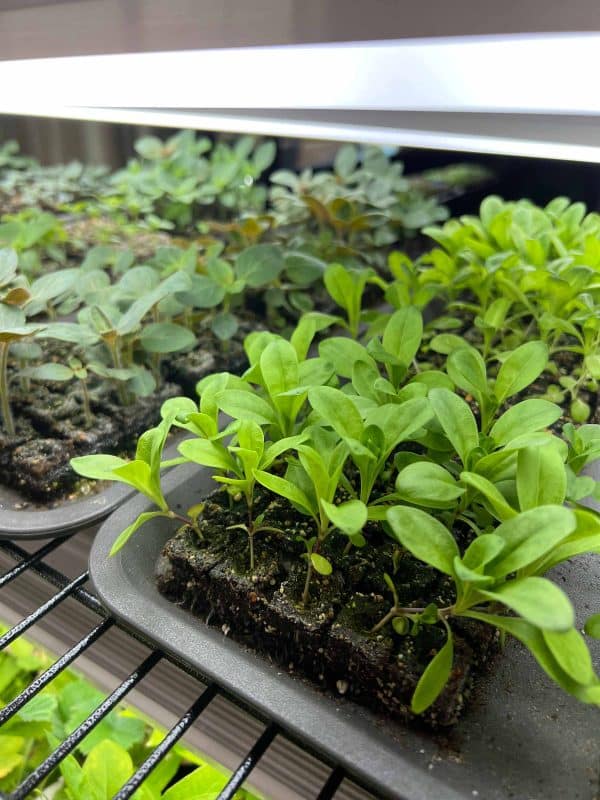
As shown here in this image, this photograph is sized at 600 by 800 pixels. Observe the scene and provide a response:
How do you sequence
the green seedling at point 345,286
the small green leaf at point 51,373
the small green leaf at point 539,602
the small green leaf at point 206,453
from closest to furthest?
the small green leaf at point 539,602 < the small green leaf at point 206,453 < the small green leaf at point 51,373 < the green seedling at point 345,286

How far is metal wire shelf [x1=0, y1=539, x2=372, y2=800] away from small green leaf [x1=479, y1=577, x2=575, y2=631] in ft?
0.70

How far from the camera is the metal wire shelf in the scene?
476 millimetres

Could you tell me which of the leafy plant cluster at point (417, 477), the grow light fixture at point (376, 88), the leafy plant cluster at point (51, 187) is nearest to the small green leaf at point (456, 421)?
the leafy plant cluster at point (417, 477)

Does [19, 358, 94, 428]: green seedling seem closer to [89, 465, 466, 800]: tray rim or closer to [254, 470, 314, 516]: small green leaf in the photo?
[89, 465, 466, 800]: tray rim

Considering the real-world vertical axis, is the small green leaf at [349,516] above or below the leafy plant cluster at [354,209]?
above

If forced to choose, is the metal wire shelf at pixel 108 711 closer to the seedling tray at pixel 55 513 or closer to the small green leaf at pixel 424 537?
the seedling tray at pixel 55 513

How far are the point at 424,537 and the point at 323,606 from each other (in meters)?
0.15

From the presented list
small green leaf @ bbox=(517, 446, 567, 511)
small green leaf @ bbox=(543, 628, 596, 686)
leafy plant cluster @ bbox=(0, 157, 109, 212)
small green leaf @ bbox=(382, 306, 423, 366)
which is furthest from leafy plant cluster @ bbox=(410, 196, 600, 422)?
leafy plant cluster @ bbox=(0, 157, 109, 212)

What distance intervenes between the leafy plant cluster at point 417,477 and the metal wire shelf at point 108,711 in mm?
99

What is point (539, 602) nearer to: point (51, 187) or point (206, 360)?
point (206, 360)

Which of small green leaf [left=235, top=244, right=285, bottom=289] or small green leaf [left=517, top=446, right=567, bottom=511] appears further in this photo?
small green leaf [left=235, top=244, right=285, bottom=289]

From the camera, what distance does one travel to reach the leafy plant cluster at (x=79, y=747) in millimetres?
662

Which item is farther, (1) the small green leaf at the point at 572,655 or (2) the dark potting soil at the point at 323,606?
(2) the dark potting soil at the point at 323,606

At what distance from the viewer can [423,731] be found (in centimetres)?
51
